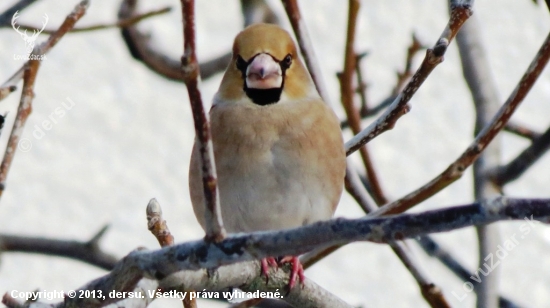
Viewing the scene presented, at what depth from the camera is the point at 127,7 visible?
2164mm

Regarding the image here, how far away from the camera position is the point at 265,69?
154 centimetres

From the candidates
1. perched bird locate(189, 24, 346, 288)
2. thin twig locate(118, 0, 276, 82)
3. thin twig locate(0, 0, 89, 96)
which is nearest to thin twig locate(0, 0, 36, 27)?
thin twig locate(0, 0, 89, 96)

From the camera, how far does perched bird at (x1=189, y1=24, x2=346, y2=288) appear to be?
1.51 meters

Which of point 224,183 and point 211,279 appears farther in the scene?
point 224,183

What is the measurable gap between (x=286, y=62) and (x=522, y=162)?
1.55ft

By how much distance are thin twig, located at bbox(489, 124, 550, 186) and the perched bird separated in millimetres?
314

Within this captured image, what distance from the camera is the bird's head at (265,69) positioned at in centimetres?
155

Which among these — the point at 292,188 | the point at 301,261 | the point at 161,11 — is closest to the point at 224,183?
the point at 292,188

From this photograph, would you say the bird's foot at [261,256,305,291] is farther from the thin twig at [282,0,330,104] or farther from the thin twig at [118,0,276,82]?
the thin twig at [118,0,276,82]

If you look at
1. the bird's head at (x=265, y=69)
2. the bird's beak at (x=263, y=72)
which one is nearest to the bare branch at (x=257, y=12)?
the bird's head at (x=265, y=69)

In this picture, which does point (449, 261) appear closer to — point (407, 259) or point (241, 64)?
point (407, 259)

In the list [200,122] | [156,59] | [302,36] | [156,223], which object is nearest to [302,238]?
[200,122]

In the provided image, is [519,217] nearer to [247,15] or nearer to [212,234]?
[212,234]

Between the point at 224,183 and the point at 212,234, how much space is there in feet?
2.19
